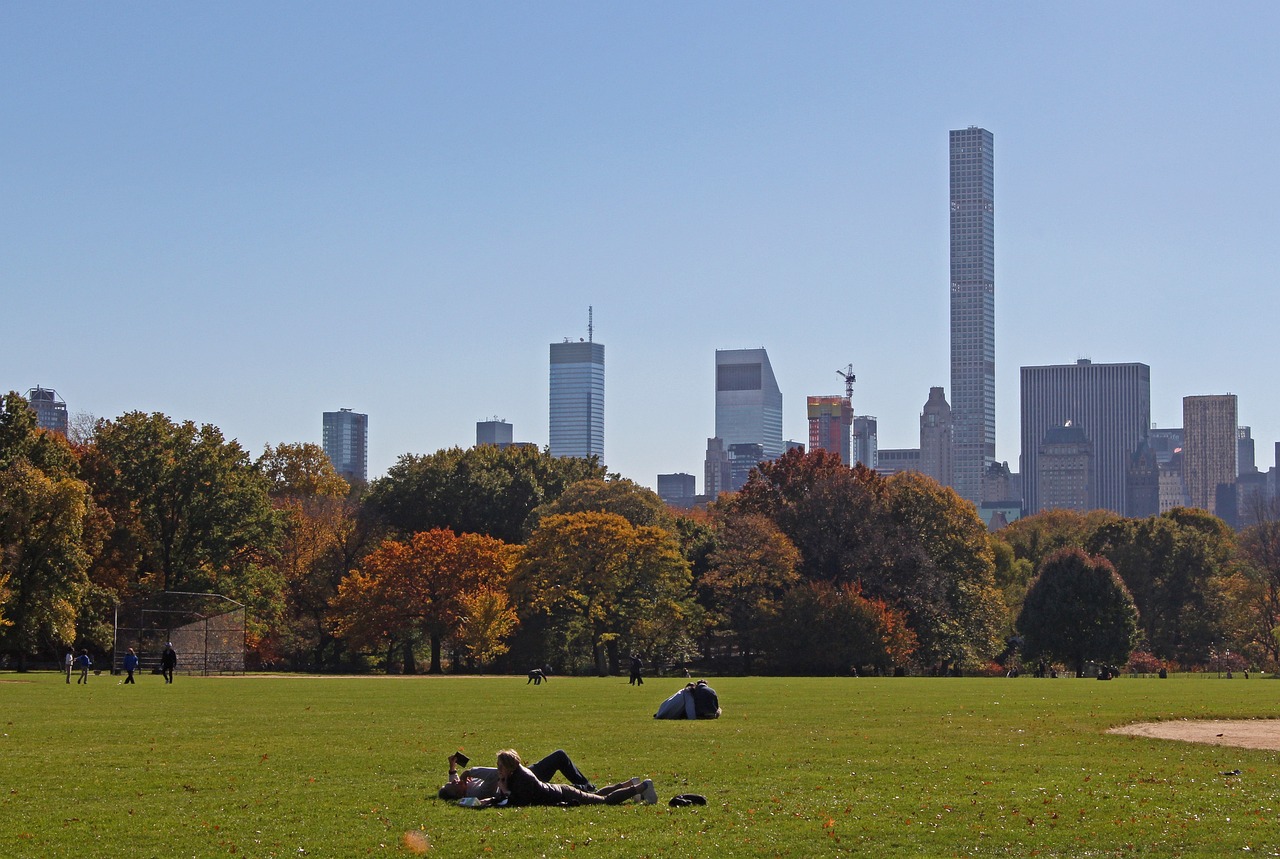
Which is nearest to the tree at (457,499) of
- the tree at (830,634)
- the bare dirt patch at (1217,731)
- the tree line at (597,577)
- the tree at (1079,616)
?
the tree line at (597,577)

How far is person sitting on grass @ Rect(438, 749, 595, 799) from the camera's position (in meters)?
17.0

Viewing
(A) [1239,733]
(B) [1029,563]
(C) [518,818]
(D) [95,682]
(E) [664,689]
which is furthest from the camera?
(B) [1029,563]

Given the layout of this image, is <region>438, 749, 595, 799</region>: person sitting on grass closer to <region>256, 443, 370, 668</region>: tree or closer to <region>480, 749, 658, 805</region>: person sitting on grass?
<region>480, 749, 658, 805</region>: person sitting on grass

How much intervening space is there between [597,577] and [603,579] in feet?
1.32

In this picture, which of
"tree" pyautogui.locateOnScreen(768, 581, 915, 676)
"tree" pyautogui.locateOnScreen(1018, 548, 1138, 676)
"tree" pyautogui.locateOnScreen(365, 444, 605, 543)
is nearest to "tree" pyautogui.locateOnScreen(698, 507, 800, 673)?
"tree" pyautogui.locateOnScreen(768, 581, 915, 676)

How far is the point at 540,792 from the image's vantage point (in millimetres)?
17000

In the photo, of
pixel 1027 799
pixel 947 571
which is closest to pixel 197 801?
pixel 1027 799

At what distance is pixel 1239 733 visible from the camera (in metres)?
27.3

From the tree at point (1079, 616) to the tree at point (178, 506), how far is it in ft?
144

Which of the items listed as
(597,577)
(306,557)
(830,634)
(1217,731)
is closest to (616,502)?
(597,577)

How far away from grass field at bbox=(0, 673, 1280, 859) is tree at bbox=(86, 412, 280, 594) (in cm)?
4663

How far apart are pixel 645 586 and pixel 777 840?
69402mm

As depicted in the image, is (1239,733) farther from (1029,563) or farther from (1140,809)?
(1029,563)

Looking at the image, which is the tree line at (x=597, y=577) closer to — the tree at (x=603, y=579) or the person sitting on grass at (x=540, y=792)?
the tree at (x=603, y=579)
